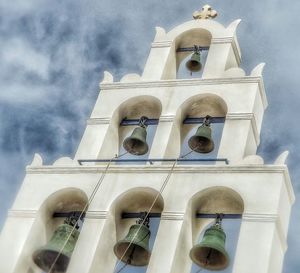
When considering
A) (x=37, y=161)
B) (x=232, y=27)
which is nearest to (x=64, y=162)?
(x=37, y=161)

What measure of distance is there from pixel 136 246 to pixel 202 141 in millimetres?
3136

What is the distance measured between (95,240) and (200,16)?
282 inches

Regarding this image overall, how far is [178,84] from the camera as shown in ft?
70.0

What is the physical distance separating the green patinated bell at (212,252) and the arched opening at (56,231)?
254cm

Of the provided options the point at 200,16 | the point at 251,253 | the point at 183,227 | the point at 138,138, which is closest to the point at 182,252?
the point at 183,227

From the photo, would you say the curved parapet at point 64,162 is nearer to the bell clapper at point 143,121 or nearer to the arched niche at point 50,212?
the arched niche at point 50,212

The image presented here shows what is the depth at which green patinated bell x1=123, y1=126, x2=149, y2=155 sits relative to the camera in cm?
2095

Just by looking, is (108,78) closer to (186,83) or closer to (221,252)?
(186,83)

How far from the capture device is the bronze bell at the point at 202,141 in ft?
67.7

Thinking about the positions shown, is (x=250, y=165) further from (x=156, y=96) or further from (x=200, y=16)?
(x=200, y=16)

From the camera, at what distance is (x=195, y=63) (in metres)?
22.7

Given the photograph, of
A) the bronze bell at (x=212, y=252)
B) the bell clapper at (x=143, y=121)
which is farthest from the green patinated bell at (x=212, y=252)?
the bell clapper at (x=143, y=121)

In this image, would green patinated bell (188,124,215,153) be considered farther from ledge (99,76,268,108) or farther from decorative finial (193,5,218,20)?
decorative finial (193,5,218,20)

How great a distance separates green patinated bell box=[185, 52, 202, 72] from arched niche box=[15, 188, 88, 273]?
4873 millimetres
